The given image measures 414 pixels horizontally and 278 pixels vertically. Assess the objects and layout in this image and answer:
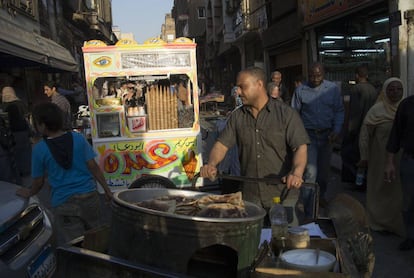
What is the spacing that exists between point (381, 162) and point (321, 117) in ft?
3.07

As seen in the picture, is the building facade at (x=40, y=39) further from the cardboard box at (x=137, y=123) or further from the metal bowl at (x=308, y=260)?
the metal bowl at (x=308, y=260)

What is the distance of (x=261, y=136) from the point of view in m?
3.26

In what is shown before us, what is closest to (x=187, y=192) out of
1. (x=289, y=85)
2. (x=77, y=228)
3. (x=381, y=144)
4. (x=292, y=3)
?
(x=77, y=228)

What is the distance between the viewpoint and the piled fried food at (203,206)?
82.4 inches

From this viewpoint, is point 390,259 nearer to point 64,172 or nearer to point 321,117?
point 321,117

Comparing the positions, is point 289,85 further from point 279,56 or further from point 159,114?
point 159,114

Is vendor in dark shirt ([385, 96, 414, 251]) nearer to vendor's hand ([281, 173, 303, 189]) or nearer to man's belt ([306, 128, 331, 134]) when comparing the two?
man's belt ([306, 128, 331, 134])

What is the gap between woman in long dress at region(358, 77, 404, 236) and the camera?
4.78 m

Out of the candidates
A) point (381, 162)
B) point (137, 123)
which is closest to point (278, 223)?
point (381, 162)

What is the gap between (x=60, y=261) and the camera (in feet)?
6.91

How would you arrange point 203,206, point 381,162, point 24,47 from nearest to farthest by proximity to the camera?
point 203,206, point 381,162, point 24,47

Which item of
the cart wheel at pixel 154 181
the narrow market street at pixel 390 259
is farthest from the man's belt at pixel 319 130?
the cart wheel at pixel 154 181

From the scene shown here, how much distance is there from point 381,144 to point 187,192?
3259 millimetres

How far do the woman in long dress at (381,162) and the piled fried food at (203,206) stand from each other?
318 cm
